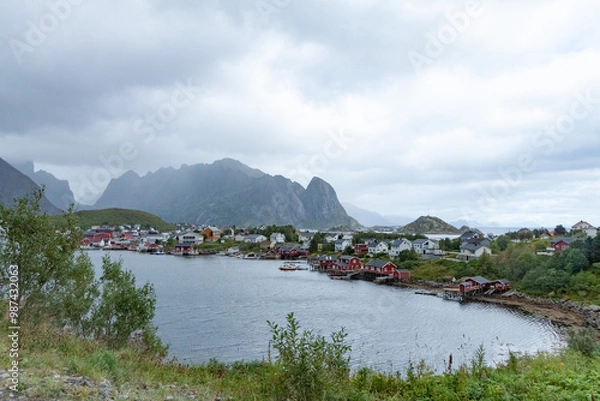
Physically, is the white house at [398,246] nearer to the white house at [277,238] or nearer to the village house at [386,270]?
the village house at [386,270]

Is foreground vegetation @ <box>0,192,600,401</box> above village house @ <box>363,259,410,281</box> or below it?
above

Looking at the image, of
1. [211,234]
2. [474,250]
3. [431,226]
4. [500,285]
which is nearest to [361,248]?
[474,250]

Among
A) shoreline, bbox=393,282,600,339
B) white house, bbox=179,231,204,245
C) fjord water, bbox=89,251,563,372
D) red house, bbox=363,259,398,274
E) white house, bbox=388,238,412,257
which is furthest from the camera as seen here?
white house, bbox=179,231,204,245

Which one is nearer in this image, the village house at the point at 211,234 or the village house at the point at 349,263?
the village house at the point at 349,263

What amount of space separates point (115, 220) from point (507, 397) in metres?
173

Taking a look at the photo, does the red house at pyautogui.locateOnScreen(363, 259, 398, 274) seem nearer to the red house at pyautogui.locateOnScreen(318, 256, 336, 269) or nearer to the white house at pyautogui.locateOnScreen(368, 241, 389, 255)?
the red house at pyautogui.locateOnScreen(318, 256, 336, 269)

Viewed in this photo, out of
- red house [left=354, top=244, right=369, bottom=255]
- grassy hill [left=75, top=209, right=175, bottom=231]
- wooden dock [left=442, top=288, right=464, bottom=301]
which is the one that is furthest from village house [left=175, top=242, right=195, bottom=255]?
wooden dock [left=442, top=288, right=464, bottom=301]

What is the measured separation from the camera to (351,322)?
3106cm

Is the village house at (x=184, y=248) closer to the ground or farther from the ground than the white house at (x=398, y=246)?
closer to the ground

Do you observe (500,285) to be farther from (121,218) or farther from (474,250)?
(121,218)

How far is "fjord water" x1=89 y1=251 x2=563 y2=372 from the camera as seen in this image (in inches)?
882

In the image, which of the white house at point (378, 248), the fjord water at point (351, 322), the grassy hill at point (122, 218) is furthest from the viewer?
the grassy hill at point (122, 218)

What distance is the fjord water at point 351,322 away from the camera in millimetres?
22406

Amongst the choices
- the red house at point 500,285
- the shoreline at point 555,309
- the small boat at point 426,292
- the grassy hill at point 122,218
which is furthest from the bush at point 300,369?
the grassy hill at point 122,218
